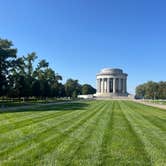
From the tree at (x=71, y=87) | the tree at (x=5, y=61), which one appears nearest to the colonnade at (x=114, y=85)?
the tree at (x=71, y=87)

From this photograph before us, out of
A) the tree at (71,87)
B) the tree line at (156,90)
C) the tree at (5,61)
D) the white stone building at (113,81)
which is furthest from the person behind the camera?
the white stone building at (113,81)

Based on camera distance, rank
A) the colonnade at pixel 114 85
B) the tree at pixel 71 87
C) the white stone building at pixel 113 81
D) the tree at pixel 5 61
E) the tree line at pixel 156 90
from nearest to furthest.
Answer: the tree at pixel 5 61
the tree at pixel 71 87
the tree line at pixel 156 90
the white stone building at pixel 113 81
the colonnade at pixel 114 85

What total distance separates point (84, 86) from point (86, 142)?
565ft

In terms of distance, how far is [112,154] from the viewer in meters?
9.17

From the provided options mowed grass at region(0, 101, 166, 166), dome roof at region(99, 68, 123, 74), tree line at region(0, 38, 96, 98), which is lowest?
mowed grass at region(0, 101, 166, 166)

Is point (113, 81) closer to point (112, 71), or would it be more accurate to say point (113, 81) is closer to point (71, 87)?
point (112, 71)

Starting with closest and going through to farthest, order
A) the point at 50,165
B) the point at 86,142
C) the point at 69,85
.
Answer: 1. the point at 50,165
2. the point at 86,142
3. the point at 69,85

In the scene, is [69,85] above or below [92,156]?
above

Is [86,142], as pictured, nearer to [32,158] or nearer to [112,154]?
[112,154]

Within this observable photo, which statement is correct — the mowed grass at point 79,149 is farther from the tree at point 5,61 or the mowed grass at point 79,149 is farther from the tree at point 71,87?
the tree at point 71,87

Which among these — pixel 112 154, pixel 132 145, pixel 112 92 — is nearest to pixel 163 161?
pixel 112 154

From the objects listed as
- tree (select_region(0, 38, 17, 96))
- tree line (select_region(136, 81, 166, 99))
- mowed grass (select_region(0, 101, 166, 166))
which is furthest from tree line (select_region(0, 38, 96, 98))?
tree line (select_region(136, 81, 166, 99))

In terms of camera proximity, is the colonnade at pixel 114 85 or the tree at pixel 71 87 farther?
the colonnade at pixel 114 85

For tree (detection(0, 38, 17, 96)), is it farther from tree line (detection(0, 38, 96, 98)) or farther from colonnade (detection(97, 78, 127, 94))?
colonnade (detection(97, 78, 127, 94))
